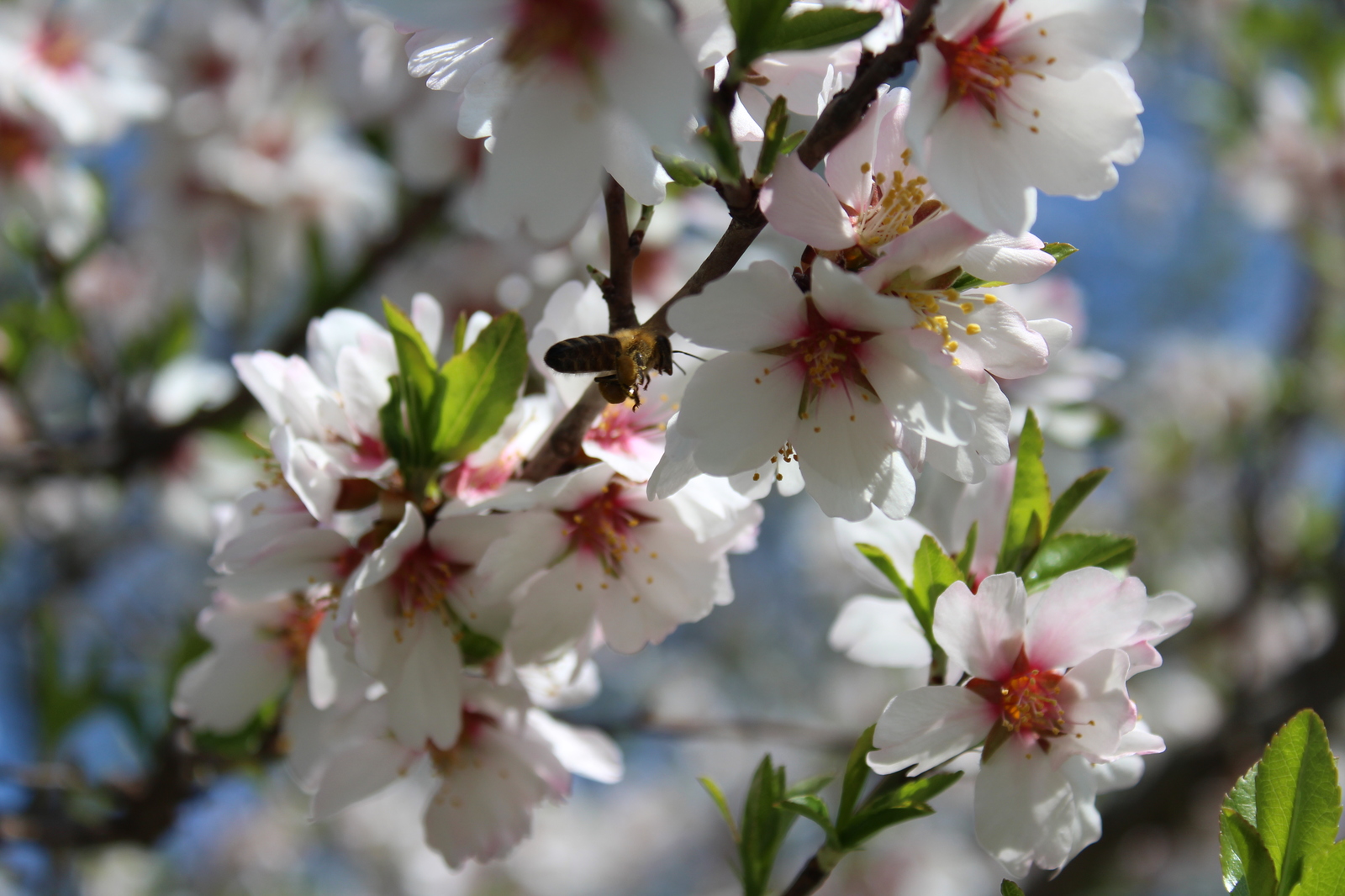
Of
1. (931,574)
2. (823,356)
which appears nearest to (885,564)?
(931,574)

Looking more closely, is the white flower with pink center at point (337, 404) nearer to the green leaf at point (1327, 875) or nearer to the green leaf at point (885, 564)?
the green leaf at point (885, 564)

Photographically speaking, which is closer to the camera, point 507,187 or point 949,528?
point 507,187

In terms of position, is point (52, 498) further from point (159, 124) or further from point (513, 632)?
point (513, 632)

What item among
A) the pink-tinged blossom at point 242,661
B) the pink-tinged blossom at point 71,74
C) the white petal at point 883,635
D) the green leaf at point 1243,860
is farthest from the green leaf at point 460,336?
the pink-tinged blossom at point 71,74

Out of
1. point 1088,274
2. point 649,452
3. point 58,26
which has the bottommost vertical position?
point 1088,274

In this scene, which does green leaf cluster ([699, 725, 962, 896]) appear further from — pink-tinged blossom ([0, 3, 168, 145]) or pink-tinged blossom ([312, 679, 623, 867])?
pink-tinged blossom ([0, 3, 168, 145])

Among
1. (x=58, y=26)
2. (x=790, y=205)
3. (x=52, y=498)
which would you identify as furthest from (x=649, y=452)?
(x=52, y=498)
